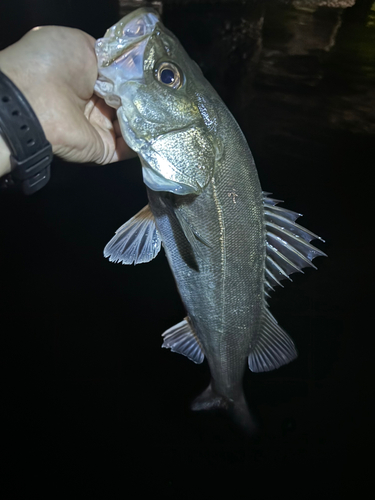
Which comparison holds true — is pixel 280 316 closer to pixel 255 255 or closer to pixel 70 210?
pixel 255 255

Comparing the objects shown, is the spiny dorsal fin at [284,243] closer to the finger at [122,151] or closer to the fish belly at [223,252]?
the fish belly at [223,252]

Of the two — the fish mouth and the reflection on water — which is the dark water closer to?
the reflection on water

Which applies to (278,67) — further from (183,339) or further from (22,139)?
(22,139)

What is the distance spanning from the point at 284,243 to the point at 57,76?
0.81 meters

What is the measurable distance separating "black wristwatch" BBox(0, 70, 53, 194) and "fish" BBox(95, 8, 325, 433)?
203 mm

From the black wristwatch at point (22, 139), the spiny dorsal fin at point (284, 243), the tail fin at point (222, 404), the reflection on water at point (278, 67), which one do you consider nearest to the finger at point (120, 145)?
the black wristwatch at point (22, 139)

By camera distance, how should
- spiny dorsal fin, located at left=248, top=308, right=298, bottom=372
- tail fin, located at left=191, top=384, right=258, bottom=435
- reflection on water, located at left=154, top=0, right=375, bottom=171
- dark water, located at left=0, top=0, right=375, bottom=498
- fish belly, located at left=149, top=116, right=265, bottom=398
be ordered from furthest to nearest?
reflection on water, located at left=154, top=0, right=375, bottom=171
dark water, located at left=0, top=0, right=375, bottom=498
tail fin, located at left=191, top=384, right=258, bottom=435
spiny dorsal fin, located at left=248, top=308, right=298, bottom=372
fish belly, located at left=149, top=116, right=265, bottom=398

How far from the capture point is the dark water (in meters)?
1.75

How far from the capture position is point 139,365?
6.30 feet

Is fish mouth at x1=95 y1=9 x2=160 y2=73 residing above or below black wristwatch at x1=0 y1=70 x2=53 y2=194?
above

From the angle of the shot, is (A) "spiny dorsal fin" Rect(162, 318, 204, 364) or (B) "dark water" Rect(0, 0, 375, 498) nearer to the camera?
(A) "spiny dorsal fin" Rect(162, 318, 204, 364)

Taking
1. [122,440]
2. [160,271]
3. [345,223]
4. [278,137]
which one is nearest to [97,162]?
[160,271]

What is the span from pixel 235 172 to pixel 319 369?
5.17ft

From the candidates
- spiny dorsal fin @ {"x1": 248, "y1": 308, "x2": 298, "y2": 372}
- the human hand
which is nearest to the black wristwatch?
the human hand
